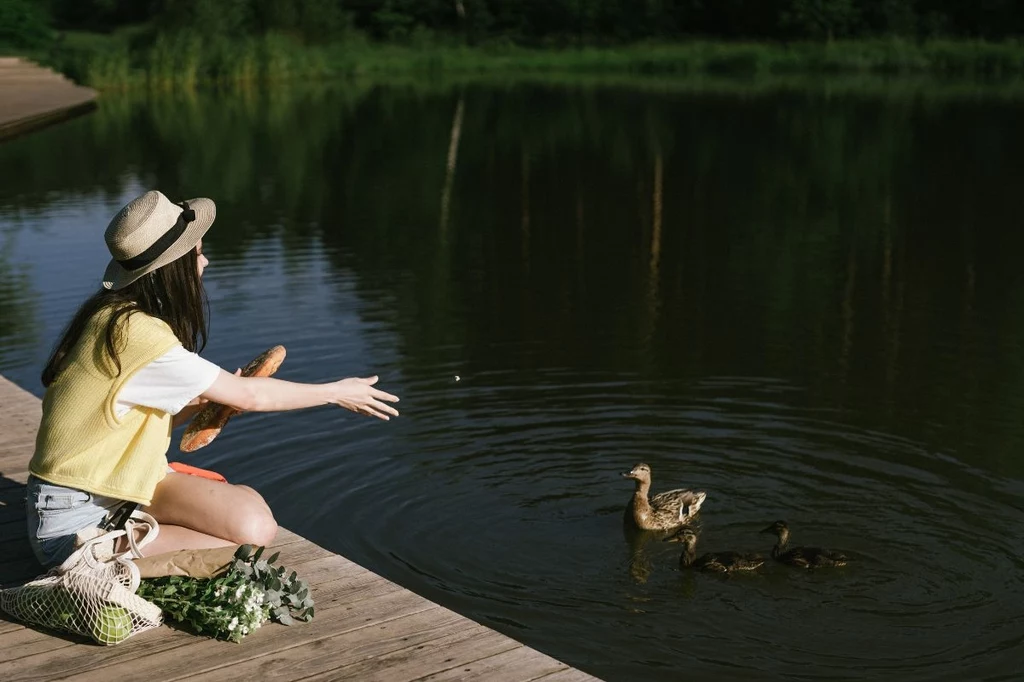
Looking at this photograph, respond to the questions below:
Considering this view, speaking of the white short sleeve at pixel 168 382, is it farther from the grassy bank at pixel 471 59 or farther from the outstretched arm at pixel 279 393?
the grassy bank at pixel 471 59

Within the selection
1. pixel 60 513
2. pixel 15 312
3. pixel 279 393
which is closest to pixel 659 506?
pixel 279 393

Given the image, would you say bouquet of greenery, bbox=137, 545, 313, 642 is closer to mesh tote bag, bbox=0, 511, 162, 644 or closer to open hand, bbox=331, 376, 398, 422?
mesh tote bag, bbox=0, 511, 162, 644

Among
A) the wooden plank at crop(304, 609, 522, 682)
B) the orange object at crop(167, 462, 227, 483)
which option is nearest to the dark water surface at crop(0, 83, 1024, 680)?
the wooden plank at crop(304, 609, 522, 682)

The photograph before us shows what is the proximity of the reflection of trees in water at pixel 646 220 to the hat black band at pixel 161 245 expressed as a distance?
6.72 m

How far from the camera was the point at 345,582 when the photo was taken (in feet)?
18.3

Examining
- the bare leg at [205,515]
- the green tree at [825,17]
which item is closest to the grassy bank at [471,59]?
the green tree at [825,17]

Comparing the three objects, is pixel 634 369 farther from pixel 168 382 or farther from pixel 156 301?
pixel 168 382

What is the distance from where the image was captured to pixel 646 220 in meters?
19.9

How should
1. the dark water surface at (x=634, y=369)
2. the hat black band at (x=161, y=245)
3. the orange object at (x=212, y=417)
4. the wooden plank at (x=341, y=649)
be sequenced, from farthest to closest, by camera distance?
the dark water surface at (x=634, y=369) → the orange object at (x=212, y=417) → the hat black band at (x=161, y=245) → the wooden plank at (x=341, y=649)

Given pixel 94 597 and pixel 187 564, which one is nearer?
pixel 94 597

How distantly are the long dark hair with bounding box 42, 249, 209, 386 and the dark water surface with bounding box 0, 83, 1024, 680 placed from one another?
2.60 m

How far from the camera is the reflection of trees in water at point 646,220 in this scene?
12289 mm

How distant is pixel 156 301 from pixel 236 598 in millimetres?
1137

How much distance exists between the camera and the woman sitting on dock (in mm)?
4832
